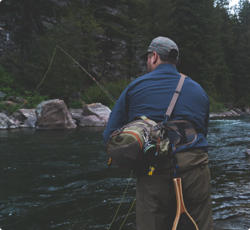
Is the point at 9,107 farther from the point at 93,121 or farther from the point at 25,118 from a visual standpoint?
the point at 93,121

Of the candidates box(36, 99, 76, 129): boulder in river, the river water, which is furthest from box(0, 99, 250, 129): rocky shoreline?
the river water

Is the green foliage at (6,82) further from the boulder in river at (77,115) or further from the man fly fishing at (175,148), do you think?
the man fly fishing at (175,148)

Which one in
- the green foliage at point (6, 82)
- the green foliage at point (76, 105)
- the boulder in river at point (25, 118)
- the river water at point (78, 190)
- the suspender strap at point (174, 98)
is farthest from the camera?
the green foliage at point (76, 105)

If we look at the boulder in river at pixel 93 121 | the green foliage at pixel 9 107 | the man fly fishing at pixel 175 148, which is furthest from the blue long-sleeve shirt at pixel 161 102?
the green foliage at pixel 9 107

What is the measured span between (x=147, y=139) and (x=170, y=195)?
0.40 meters

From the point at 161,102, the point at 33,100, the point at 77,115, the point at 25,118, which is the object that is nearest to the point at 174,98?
the point at 161,102

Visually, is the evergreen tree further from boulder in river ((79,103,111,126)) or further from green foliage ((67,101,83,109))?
boulder in river ((79,103,111,126))

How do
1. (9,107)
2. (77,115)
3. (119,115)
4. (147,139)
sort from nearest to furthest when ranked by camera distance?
(147,139), (119,115), (9,107), (77,115)

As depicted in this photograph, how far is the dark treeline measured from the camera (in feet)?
64.1

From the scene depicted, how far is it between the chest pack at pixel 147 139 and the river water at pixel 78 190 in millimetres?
1811

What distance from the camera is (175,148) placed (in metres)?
1.66

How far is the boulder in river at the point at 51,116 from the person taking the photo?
545 inches

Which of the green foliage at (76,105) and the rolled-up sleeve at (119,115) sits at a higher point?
the rolled-up sleeve at (119,115)

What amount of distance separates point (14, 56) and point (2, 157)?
17.2 m
